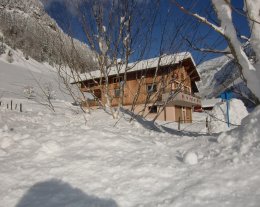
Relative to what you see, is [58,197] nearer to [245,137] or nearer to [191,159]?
[191,159]

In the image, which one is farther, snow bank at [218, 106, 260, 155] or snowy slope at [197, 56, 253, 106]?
snowy slope at [197, 56, 253, 106]

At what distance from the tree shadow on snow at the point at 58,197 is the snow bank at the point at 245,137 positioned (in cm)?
160

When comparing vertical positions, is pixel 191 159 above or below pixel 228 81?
below

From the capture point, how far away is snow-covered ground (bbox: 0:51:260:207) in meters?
2.64

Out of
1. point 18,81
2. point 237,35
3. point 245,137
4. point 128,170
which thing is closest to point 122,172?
point 128,170

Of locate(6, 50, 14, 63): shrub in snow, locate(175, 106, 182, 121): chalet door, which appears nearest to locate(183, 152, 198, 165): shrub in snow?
locate(175, 106, 182, 121): chalet door

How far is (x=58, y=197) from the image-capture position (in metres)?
2.85

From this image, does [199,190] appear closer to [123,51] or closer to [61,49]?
[123,51]

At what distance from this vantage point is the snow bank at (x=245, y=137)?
3.29m

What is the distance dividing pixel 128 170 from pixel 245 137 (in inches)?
55.5

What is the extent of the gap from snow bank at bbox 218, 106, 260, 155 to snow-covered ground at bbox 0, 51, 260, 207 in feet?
0.04

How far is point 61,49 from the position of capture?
7902 millimetres

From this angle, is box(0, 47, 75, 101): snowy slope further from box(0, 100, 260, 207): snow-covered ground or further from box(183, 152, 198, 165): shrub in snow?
box(183, 152, 198, 165): shrub in snow

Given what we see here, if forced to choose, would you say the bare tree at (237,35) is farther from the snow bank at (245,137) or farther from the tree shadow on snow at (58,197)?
the tree shadow on snow at (58,197)
